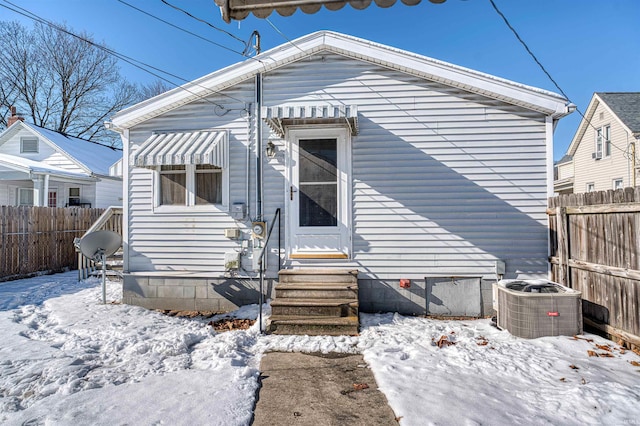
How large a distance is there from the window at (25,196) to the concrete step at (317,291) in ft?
53.4

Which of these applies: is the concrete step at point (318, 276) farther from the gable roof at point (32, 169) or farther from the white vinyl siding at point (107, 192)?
the white vinyl siding at point (107, 192)

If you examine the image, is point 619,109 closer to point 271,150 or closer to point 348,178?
point 348,178

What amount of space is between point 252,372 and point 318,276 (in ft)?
7.16

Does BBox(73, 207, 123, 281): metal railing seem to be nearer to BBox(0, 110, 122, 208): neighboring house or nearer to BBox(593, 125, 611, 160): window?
BBox(0, 110, 122, 208): neighboring house

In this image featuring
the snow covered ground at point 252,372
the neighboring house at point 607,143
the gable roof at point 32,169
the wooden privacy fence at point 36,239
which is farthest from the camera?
the neighboring house at point 607,143

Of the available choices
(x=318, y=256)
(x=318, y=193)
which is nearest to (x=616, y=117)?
(x=318, y=193)

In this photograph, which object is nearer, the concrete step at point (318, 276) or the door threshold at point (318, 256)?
the concrete step at point (318, 276)

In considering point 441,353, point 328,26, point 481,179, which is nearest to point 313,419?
point 441,353

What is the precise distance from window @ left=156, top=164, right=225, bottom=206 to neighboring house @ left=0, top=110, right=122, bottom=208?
9677mm

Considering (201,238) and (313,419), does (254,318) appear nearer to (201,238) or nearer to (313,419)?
(201,238)

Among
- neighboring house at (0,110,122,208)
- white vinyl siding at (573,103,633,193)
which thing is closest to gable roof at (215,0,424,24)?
neighboring house at (0,110,122,208)

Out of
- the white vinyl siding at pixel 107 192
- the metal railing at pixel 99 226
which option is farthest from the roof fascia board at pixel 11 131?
the metal railing at pixel 99 226

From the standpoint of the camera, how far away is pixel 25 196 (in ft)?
51.3

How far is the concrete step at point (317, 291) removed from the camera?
5133 millimetres
